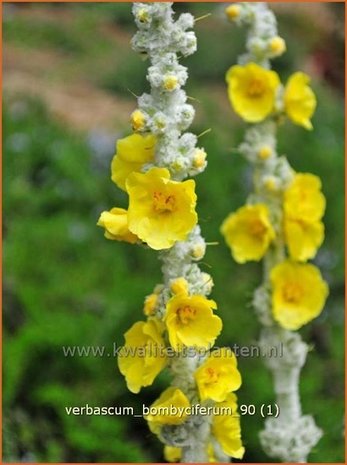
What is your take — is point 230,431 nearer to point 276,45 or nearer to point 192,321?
point 192,321

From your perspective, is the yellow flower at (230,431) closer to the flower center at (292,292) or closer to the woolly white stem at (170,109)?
the woolly white stem at (170,109)

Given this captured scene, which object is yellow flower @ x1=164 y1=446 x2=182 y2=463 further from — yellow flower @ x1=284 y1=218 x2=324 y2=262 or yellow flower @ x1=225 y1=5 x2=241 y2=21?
yellow flower @ x1=225 y1=5 x2=241 y2=21

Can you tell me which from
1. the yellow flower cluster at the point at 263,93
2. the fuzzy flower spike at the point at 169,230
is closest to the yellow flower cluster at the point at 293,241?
the yellow flower cluster at the point at 263,93

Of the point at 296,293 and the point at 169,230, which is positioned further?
the point at 296,293

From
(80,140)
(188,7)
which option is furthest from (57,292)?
(188,7)

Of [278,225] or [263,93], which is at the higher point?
[263,93]

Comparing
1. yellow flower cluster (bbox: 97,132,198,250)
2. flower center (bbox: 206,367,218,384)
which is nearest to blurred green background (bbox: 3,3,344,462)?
yellow flower cluster (bbox: 97,132,198,250)

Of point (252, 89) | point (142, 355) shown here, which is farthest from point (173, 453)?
point (252, 89)
